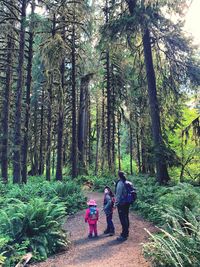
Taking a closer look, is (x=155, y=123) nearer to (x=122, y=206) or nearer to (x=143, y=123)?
(x=143, y=123)

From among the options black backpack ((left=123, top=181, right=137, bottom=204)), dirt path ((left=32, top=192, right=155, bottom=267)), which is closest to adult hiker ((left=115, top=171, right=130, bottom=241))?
black backpack ((left=123, top=181, right=137, bottom=204))

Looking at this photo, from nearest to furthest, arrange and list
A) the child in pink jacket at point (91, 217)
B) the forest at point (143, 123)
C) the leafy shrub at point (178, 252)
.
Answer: the leafy shrub at point (178, 252) < the forest at point (143, 123) < the child in pink jacket at point (91, 217)

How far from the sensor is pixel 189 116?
66.5 ft

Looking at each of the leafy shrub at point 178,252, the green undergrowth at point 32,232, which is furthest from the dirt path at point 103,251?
the leafy shrub at point 178,252

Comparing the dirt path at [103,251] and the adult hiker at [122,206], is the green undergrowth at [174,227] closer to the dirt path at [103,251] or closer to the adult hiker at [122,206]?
the dirt path at [103,251]

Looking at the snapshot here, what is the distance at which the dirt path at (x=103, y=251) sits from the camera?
663cm

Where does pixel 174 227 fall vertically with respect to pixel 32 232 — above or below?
above

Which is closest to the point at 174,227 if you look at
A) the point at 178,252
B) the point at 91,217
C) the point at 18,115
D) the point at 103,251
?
the point at 178,252

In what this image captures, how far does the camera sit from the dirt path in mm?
6633

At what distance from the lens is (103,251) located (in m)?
7.39

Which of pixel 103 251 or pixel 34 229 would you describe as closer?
pixel 103 251

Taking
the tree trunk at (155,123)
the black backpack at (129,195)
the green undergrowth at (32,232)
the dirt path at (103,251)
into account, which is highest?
the tree trunk at (155,123)

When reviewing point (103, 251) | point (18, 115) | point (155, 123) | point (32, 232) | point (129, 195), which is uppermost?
point (18, 115)

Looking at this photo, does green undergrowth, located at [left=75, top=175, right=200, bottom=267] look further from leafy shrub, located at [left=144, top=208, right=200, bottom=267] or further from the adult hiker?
the adult hiker
